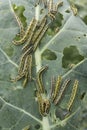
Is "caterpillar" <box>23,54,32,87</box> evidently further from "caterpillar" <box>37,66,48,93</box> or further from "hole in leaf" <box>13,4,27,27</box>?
"hole in leaf" <box>13,4,27,27</box>

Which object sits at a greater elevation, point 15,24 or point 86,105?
point 15,24

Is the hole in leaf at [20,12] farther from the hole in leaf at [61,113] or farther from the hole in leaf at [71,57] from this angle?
the hole in leaf at [61,113]

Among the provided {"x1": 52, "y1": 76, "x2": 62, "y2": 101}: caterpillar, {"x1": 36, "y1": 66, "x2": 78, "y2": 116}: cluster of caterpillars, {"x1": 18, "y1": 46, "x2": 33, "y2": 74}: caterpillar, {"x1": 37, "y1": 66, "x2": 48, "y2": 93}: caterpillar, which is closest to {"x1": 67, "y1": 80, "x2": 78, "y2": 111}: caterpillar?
{"x1": 36, "y1": 66, "x2": 78, "y2": 116}: cluster of caterpillars

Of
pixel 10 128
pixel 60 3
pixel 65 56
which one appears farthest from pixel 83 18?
pixel 10 128

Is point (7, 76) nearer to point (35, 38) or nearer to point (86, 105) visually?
point (35, 38)

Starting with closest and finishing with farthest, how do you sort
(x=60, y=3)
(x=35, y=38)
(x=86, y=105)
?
(x=86, y=105), (x=35, y=38), (x=60, y=3)

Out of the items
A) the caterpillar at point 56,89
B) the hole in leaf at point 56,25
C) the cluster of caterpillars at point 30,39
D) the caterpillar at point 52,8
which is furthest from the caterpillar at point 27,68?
the caterpillar at point 52,8

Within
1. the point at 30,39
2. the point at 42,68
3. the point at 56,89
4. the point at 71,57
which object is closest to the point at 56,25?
the point at 30,39
